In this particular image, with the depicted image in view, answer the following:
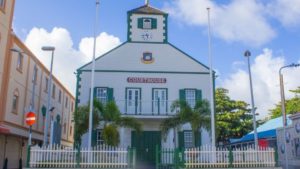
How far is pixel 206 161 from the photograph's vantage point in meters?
15.7

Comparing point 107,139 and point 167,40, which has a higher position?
point 167,40

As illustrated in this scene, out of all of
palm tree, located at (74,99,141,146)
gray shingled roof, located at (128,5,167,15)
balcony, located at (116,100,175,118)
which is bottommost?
palm tree, located at (74,99,141,146)

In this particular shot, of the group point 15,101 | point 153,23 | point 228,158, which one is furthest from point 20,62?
point 228,158

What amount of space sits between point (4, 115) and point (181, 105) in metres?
10.9

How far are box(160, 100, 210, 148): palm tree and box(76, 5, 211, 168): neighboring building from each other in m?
1.59

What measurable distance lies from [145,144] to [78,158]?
344 inches

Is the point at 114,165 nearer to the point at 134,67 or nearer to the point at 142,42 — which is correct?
the point at 134,67

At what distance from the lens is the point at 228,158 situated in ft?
51.9

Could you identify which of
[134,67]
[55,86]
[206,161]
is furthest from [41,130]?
[206,161]

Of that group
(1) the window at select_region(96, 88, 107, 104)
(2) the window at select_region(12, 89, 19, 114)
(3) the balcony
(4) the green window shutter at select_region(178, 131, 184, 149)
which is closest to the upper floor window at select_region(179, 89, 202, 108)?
(3) the balcony

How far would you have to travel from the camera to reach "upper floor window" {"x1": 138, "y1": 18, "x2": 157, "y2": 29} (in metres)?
25.7

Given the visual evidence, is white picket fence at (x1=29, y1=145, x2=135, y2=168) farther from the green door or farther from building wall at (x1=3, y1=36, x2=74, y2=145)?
the green door

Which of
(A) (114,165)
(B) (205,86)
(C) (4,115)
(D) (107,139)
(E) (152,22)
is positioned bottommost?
(A) (114,165)

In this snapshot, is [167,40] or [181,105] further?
[167,40]
